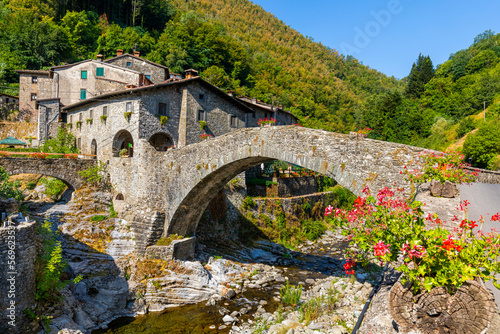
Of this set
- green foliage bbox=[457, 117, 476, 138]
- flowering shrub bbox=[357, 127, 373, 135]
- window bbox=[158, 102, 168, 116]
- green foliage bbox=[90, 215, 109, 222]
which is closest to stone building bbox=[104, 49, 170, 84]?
window bbox=[158, 102, 168, 116]

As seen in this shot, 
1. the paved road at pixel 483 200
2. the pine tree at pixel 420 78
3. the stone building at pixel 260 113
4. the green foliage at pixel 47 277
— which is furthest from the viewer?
the pine tree at pixel 420 78

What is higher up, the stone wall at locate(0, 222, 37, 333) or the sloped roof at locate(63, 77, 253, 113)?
the sloped roof at locate(63, 77, 253, 113)

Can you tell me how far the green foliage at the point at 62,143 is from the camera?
26.2 meters

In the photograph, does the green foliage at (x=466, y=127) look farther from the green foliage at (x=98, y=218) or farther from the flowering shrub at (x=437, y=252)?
the green foliage at (x=98, y=218)

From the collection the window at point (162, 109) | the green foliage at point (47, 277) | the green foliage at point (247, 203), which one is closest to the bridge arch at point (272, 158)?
the green foliage at point (247, 203)

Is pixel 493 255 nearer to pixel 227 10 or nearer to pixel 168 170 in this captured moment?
pixel 168 170

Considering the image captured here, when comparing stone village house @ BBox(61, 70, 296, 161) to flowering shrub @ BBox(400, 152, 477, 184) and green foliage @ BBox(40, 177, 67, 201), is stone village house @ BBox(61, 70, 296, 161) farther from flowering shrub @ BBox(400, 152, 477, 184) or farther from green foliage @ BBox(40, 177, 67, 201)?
flowering shrub @ BBox(400, 152, 477, 184)

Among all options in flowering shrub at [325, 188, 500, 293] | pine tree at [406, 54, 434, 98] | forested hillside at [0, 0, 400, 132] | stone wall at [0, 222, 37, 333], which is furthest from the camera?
pine tree at [406, 54, 434, 98]

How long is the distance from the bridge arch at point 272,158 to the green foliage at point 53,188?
9319mm

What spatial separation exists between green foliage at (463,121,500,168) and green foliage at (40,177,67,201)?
35.6 meters

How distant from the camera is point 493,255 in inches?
130

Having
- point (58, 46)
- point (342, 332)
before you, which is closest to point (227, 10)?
point (58, 46)

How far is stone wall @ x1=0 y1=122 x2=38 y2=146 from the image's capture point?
3070 centimetres

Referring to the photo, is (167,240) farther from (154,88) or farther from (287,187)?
(287,187)
